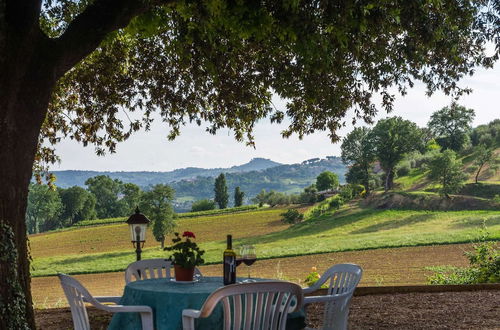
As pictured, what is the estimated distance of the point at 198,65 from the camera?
8.23m

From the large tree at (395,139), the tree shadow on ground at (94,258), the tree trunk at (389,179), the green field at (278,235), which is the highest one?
the large tree at (395,139)

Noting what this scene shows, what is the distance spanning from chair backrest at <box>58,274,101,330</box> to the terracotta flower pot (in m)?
0.76

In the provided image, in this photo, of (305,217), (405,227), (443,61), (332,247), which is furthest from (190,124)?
(305,217)

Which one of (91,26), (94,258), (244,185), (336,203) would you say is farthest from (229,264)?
(244,185)

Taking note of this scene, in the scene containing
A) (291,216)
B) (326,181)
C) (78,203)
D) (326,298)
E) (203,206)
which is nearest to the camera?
(326,298)

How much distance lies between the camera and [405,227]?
39.4 metres

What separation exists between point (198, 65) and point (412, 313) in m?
4.60

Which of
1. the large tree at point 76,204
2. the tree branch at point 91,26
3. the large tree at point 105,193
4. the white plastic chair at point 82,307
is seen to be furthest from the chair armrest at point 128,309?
the large tree at point 105,193

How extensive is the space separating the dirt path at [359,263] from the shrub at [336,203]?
→ 56.3 feet

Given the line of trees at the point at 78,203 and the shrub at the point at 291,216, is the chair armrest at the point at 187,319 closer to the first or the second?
the shrub at the point at 291,216

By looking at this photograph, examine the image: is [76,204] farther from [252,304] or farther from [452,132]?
[252,304]

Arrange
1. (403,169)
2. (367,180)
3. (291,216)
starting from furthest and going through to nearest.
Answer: (403,169) → (367,180) → (291,216)

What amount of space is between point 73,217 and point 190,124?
61295mm

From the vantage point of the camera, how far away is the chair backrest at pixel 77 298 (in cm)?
365
